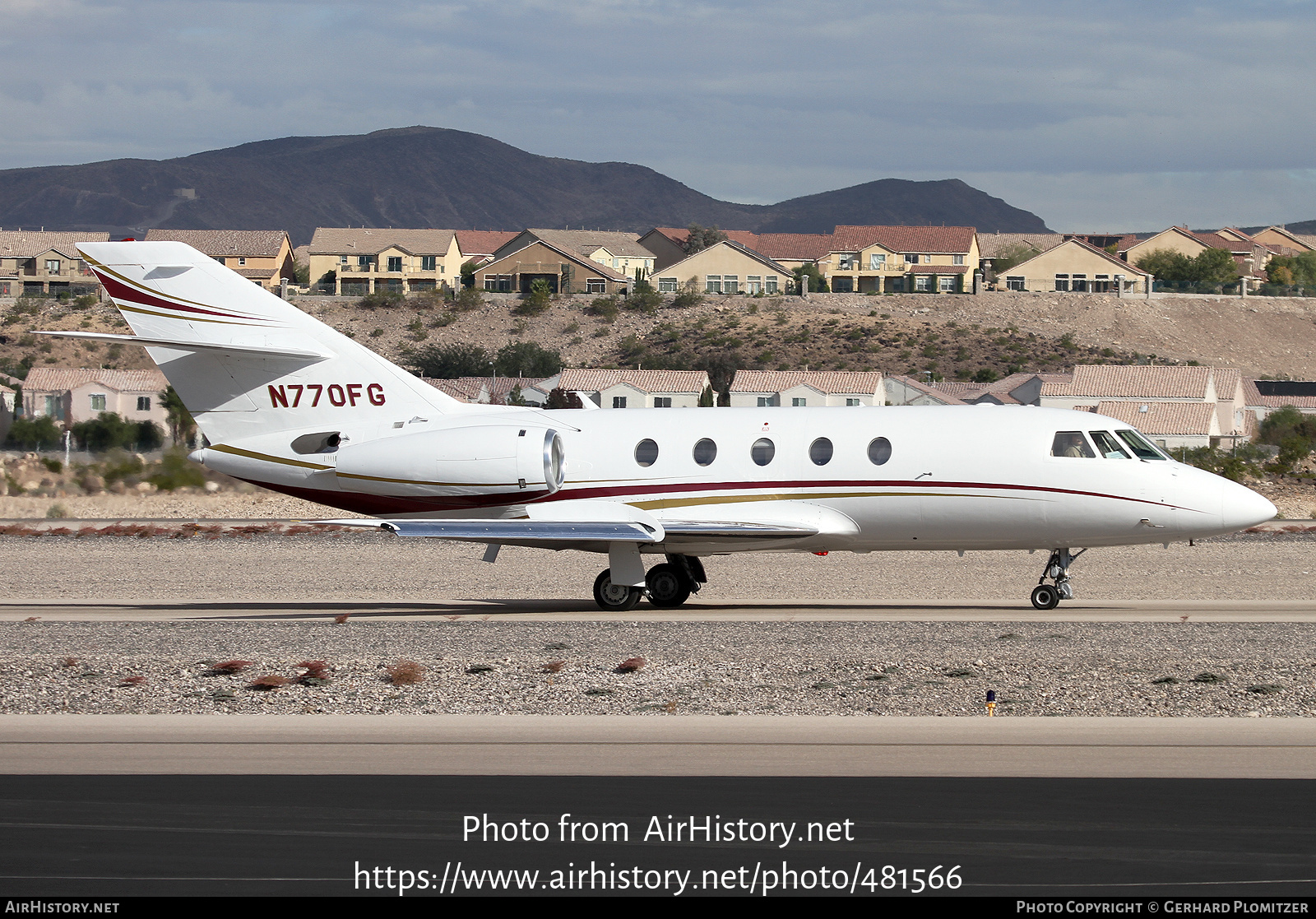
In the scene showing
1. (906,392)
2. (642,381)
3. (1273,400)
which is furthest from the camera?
(1273,400)

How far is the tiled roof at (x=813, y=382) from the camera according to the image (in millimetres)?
74750

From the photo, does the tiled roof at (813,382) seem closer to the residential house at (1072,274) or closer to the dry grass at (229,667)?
the dry grass at (229,667)

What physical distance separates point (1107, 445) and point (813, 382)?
54.5m

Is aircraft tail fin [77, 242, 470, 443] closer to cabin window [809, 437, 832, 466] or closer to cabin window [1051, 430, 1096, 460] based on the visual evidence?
cabin window [809, 437, 832, 466]

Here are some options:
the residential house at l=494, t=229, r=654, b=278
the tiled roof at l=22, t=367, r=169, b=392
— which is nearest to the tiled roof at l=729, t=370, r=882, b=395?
the tiled roof at l=22, t=367, r=169, b=392

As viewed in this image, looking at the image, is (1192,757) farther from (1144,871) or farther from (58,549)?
(58,549)

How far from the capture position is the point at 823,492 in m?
20.9

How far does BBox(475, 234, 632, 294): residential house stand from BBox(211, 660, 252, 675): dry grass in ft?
369

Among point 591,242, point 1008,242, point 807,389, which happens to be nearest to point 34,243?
point 591,242

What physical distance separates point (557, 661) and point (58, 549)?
22.0m

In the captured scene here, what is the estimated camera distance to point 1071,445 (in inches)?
812

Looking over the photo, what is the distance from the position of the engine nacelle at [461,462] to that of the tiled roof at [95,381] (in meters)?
51.2

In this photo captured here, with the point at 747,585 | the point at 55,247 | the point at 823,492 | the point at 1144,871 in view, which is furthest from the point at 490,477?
the point at 55,247

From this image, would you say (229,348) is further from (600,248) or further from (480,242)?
(480,242)
